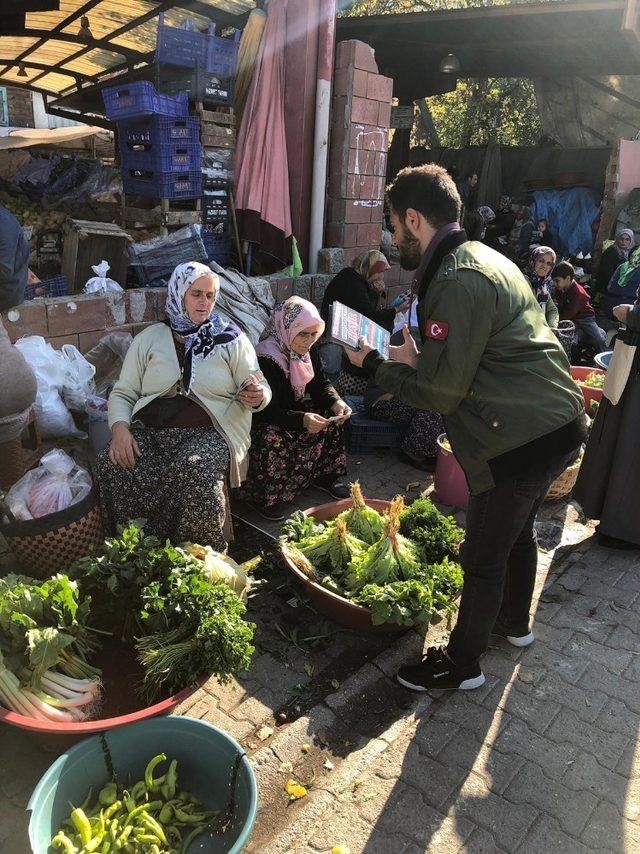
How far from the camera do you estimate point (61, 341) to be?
14.5ft

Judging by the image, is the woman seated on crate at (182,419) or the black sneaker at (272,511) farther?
the black sneaker at (272,511)

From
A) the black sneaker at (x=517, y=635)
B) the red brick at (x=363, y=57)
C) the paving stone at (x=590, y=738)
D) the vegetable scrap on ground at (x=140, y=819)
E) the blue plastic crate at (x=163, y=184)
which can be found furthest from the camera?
the red brick at (x=363, y=57)

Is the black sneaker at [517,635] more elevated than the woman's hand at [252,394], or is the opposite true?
the woman's hand at [252,394]

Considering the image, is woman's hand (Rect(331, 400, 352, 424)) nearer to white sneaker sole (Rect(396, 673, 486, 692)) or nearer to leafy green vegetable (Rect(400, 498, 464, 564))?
leafy green vegetable (Rect(400, 498, 464, 564))

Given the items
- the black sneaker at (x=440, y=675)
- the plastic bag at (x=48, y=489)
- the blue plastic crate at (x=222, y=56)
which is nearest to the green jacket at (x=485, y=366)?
the black sneaker at (x=440, y=675)

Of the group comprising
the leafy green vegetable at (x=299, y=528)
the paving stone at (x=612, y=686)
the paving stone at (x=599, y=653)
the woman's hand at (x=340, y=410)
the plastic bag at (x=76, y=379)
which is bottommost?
the paving stone at (x=599, y=653)

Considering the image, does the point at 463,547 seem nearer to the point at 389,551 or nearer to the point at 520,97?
the point at 389,551

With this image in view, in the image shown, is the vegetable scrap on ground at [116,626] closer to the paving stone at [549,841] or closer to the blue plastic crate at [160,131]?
the paving stone at [549,841]

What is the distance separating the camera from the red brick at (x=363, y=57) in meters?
6.07

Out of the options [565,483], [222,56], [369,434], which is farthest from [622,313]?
[222,56]

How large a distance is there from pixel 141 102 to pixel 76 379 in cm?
234

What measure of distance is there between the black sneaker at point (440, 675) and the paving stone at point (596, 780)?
52 cm

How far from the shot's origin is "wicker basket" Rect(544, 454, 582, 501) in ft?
15.2

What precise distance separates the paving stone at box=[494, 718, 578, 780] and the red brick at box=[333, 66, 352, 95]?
565cm
